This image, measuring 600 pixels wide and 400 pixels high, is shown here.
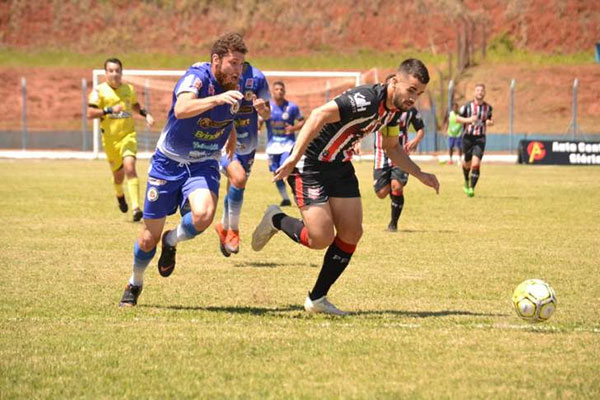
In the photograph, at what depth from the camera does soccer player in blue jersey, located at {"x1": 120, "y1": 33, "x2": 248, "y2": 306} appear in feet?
25.0

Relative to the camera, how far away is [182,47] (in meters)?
63.9

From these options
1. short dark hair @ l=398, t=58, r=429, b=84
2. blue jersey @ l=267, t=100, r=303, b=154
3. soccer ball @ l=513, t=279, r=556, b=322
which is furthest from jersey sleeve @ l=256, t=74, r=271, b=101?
blue jersey @ l=267, t=100, r=303, b=154

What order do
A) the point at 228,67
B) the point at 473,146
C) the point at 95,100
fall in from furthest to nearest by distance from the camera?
the point at 473,146, the point at 95,100, the point at 228,67

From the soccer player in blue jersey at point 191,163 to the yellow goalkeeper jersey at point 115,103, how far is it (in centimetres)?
753

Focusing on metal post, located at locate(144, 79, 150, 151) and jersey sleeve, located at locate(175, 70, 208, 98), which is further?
metal post, located at locate(144, 79, 150, 151)

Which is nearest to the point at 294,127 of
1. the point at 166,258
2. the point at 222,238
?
the point at 222,238

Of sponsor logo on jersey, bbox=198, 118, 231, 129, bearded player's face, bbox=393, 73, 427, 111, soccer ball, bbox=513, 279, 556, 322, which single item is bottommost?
soccer ball, bbox=513, 279, 556, 322

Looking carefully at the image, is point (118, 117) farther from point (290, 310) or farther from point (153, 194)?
point (290, 310)

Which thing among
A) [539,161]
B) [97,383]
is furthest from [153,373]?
[539,161]

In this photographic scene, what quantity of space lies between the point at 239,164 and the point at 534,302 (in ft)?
18.3

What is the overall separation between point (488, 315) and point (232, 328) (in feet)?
6.52

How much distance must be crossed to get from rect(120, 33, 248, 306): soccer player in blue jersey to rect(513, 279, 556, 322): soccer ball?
2343 mm

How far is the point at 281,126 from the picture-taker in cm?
1834

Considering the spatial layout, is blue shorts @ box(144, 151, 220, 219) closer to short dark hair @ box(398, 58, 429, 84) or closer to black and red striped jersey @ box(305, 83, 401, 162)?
black and red striped jersey @ box(305, 83, 401, 162)
